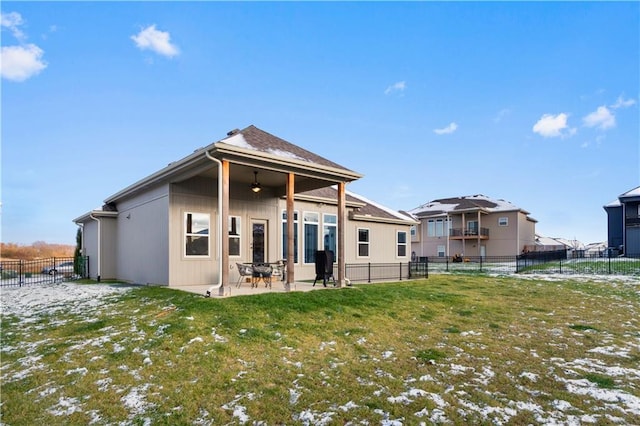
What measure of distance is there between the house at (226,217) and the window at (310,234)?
1.6 inches

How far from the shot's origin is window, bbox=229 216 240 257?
1308 centimetres

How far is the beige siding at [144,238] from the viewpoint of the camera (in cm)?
1198

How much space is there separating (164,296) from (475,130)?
1778 cm

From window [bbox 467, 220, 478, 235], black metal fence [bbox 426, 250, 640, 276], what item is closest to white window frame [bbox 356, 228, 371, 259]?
black metal fence [bbox 426, 250, 640, 276]

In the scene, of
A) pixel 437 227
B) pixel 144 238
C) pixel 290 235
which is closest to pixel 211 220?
pixel 144 238

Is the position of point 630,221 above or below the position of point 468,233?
A: above

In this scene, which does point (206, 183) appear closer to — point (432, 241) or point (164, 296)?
point (164, 296)

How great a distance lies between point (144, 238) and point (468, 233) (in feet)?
108

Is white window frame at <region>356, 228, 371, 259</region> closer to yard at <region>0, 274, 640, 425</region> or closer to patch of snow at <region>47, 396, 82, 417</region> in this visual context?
yard at <region>0, 274, 640, 425</region>

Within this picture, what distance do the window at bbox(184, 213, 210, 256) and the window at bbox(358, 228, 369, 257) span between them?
789cm

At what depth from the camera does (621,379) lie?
16.4ft

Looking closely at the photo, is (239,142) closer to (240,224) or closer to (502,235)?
(240,224)

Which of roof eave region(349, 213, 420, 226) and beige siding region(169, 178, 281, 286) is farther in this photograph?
roof eave region(349, 213, 420, 226)

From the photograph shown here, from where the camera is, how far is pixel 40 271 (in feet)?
72.7
